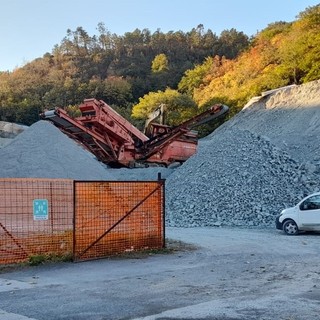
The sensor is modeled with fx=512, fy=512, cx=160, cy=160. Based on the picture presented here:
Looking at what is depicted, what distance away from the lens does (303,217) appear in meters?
18.0

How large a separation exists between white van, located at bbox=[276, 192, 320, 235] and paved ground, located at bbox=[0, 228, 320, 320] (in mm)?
3561

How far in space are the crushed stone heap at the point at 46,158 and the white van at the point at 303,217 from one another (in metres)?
9.66

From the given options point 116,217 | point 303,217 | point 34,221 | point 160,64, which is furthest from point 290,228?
point 160,64

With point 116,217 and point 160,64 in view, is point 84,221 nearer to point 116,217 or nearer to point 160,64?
point 116,217

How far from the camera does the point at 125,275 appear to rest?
10.3m

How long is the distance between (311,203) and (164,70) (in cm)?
6729

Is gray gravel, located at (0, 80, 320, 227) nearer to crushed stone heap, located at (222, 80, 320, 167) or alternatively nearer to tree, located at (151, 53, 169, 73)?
crushed stone heap, located at (222, 80, 320, 167)

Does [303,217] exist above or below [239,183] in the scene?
below

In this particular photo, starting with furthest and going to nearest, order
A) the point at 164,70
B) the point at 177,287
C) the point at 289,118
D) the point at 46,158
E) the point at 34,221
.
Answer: the point at 164,70 < the point at 289,118 < the point at 46,158 < the point at 34,221 < the point at 177,287

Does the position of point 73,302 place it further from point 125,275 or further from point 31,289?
point 125,275

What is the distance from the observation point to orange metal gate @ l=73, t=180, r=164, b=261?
1222 centimetres

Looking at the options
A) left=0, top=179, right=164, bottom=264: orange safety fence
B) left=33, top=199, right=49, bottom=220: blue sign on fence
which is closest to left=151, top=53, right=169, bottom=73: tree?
left=0, top=179, right=164, bottom=264: orange safety fence

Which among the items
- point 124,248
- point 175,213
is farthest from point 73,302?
point 175,213

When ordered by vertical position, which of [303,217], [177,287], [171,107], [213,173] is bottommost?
[177,287]
